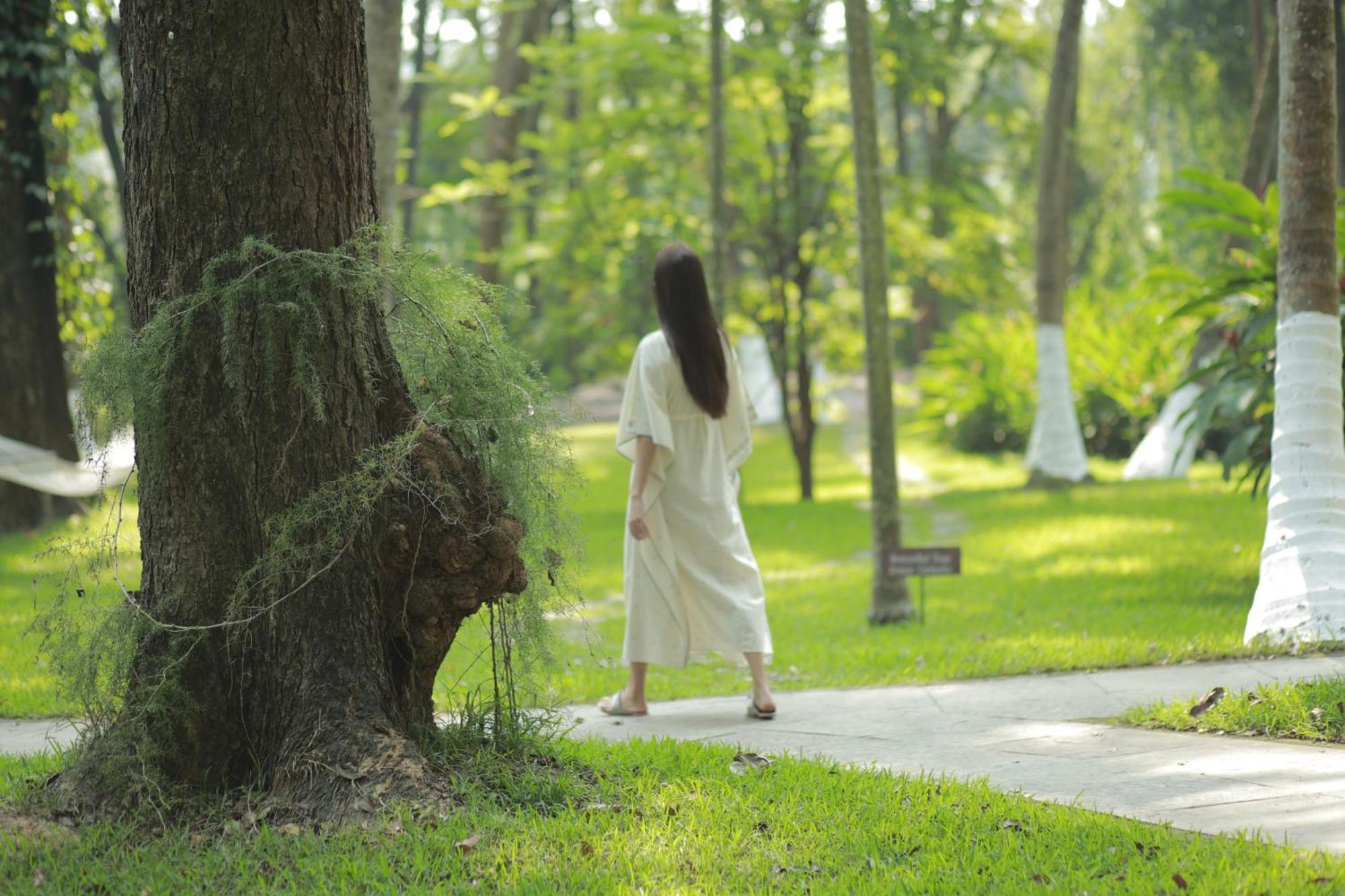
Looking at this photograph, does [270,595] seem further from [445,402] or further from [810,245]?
[810,245]

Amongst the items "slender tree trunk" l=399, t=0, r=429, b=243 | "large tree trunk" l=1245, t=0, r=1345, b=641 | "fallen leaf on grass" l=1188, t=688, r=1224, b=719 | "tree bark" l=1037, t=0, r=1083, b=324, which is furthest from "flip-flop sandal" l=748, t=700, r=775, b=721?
"slender tree trunk" l=399, t=0, r=429, b=243

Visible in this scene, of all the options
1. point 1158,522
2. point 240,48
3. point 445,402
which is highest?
point 240,48

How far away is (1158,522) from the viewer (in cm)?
1298

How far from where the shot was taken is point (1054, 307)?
1720cm

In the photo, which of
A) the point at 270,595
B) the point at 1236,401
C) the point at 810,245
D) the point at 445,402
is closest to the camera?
the point at 270,595

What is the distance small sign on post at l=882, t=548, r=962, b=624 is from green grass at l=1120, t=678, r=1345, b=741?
259cm

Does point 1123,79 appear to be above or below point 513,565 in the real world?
above

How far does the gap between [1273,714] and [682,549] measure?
2631 millimetres

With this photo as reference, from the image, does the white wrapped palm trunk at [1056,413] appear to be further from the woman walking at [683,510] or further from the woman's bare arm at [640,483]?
the woman's bare arm at [640,483]

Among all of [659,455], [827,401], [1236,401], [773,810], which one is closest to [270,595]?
[773,810]

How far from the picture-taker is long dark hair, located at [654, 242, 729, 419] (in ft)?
20.3

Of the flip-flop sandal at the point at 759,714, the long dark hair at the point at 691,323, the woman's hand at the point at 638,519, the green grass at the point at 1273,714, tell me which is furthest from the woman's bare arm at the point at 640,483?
the green grass at the point at 1273,714

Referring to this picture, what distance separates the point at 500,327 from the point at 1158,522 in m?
9.59

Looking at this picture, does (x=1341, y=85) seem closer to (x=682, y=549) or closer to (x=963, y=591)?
(x=963, y=591)
